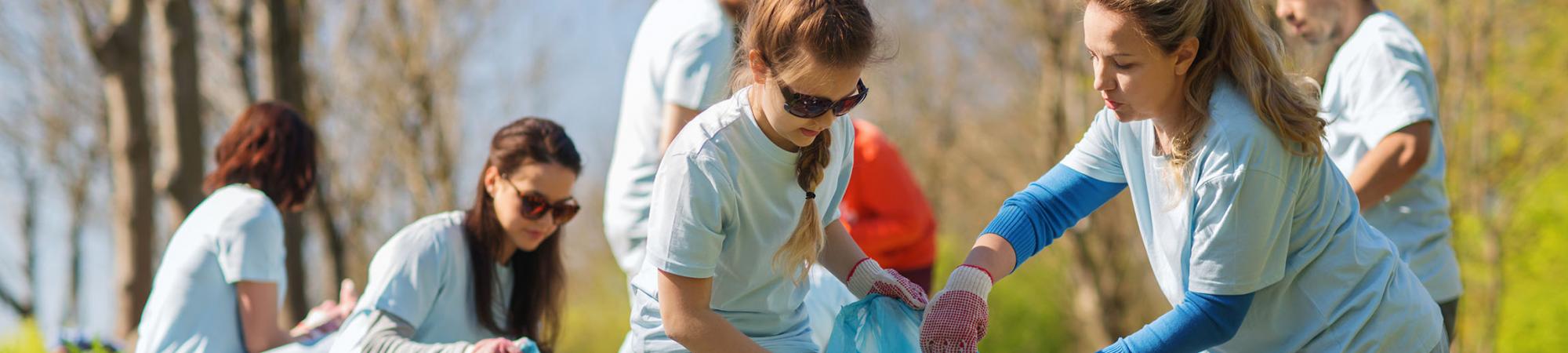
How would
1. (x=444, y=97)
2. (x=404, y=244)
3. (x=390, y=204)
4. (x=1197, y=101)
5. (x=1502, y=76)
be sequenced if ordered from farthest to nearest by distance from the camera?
(x=390, y=204) → (x=444, y=97) → (x=1502, y=76) → (x=404, y=244) → (x=1197, y=101)

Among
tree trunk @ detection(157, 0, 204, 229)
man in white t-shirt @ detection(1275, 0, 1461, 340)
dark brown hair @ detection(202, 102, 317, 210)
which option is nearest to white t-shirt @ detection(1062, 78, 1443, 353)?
man in white t-shirt @ detection(1275, 0, 1461, 340)

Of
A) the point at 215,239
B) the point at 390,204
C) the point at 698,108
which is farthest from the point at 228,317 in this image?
the point at 390,204

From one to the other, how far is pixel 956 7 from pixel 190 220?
9.01 meters

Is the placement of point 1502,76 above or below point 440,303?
below

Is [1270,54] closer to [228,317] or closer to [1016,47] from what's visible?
[228,317]

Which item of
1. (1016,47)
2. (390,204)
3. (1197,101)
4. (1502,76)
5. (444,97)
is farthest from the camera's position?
(390,204)

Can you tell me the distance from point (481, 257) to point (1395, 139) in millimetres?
2281

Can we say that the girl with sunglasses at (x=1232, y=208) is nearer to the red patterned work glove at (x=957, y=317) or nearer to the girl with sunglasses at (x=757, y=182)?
the red patterned work glove at (x=957, y=317)

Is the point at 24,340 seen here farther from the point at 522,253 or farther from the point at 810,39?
the point at 810,39

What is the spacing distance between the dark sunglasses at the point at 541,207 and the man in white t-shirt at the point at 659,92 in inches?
9.6

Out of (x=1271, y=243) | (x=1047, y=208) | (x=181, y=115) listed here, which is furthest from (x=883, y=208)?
(x=181, y=115)

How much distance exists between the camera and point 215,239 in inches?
140

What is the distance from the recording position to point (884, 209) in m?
4.28

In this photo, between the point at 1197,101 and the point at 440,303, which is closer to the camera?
the point at 1197,101
